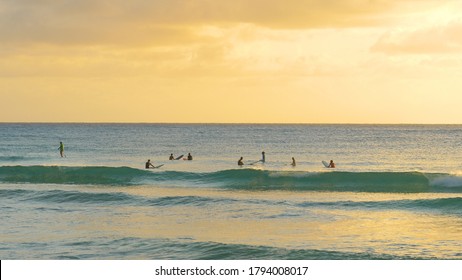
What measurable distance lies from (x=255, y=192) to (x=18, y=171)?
20.4 meters

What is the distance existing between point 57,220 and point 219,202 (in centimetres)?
804

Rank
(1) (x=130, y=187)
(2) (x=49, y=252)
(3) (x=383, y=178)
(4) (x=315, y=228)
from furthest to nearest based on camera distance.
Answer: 1. (3) (x=383, y=178)
2. (1) (x=130, y=187)
3. (4) (x=315, y=228)
4. (2) (x=49, y=252)

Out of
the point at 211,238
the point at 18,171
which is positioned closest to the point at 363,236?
the point at 211,238

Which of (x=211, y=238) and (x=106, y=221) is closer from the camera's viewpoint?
(x=211, y=238)

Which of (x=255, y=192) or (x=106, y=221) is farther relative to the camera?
(x=255, y=192)

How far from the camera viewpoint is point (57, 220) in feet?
78.8

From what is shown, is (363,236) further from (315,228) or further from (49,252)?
(49,252)

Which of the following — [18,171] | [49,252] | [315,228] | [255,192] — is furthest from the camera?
[18,171]

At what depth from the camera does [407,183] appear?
1571 inches

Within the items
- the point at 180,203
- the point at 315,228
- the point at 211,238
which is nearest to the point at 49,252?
the point at 211,238

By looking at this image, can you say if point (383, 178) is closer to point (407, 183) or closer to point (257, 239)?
point (407, 183)

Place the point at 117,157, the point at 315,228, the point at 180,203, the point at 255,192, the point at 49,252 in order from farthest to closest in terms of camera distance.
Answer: the point at 117,157
the point at 255,192
the point at 180,203
the point at 315,228
the point at 49,252

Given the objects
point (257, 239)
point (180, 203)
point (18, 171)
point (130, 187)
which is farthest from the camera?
point (18, 171)

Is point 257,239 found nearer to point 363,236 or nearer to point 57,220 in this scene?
point 363,236
